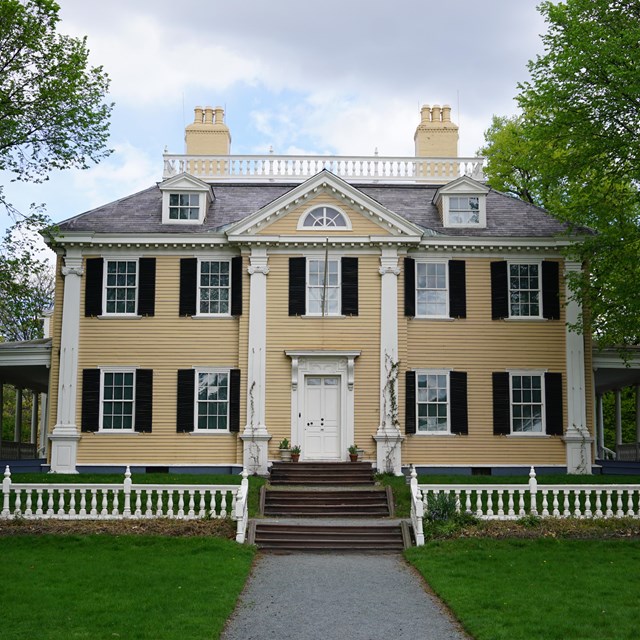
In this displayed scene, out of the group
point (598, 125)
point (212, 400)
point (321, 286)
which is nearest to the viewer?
point (598, 125)

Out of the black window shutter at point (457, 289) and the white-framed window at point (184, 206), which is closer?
the black window shutter at point (457, 289)

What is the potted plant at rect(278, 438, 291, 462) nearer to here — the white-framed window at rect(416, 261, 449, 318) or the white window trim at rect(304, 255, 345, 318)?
the white window trim at rect(304, 255, 345, 318)

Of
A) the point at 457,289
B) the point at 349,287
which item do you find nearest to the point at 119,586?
the point at 349,287

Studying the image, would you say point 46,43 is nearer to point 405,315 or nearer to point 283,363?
point 283,363

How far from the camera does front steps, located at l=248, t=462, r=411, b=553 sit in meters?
16.4

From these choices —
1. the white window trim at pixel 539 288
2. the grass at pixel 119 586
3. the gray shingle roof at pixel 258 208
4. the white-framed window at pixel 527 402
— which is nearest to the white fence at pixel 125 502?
the grass at pixel 119 586

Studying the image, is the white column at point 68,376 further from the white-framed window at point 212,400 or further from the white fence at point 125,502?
the white fence at point 125,502

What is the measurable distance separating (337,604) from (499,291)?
46.2 ft

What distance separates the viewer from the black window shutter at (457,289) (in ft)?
79.2

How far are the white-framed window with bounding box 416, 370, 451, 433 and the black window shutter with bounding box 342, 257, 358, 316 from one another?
2.54 meters

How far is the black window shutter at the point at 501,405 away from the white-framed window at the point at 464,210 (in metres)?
4.47

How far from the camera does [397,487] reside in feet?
67.7

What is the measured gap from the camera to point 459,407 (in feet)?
78.0

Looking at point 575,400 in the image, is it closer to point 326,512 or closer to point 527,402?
point 527,402
